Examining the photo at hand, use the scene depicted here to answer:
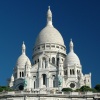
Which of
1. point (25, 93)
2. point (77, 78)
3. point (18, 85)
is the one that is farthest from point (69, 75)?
point (25, 93)

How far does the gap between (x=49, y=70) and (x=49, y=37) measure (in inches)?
706

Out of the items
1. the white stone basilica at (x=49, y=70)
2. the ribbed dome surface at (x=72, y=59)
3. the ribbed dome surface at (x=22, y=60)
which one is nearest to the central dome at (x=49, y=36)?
the white stone basilica at (x=49, y=70)

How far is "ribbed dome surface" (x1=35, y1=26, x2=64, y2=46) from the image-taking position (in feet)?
494

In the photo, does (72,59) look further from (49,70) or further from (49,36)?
(49,36)

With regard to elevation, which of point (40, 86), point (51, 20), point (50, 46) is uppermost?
point (51, 20)

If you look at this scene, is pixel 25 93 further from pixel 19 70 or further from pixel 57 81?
pixel 19 70

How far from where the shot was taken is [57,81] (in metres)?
132

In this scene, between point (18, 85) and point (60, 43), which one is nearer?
point (18, 85)

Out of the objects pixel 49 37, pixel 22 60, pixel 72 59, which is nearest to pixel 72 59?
pixel 72 59

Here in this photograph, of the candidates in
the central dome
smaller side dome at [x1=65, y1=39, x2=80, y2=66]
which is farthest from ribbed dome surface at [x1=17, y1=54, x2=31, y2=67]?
smaller side dome at [x1=65, y1=39, x2=80, y2=66]

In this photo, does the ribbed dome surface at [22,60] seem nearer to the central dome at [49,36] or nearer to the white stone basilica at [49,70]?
the white stone basilica at [49,70]

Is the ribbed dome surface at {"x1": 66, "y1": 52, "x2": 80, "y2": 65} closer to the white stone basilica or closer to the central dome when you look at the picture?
the white stone basilica

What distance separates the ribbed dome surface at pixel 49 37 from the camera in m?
150

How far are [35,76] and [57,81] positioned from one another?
808 cm
